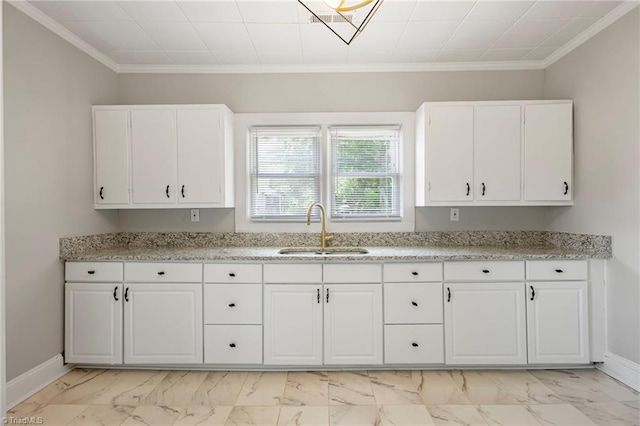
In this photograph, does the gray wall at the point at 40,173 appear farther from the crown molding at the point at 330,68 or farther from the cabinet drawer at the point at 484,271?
the cabinet drawer at the point at 484,271

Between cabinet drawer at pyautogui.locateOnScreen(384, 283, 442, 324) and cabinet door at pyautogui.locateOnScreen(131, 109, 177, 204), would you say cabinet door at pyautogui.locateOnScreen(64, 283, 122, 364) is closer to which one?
cabinet door at pyautogui.locateOnScreen(131, 109, 177, 204)

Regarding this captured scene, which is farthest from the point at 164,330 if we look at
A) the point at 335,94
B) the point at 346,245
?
the point at 335,94

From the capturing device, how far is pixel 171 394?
2.50 meters

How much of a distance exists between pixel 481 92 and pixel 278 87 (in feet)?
5.94

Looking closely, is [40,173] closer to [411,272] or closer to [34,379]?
[34,379]

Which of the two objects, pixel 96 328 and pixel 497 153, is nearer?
pixel 96 328

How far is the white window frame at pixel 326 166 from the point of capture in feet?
11.1

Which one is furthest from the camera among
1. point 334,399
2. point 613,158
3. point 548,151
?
point 548,151

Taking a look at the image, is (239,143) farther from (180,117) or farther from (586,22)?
(586,22)

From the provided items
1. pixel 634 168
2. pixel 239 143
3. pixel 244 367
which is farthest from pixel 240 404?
pixel 634 168

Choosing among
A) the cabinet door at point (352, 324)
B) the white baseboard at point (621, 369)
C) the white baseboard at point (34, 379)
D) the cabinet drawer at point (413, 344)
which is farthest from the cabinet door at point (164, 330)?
the white baseboard at point (621, 369)

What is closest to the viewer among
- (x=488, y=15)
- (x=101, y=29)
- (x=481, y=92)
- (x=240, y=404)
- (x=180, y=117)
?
(x=240, y=404)

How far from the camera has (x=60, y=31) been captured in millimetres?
2738

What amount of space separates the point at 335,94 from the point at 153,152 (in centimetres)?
163
